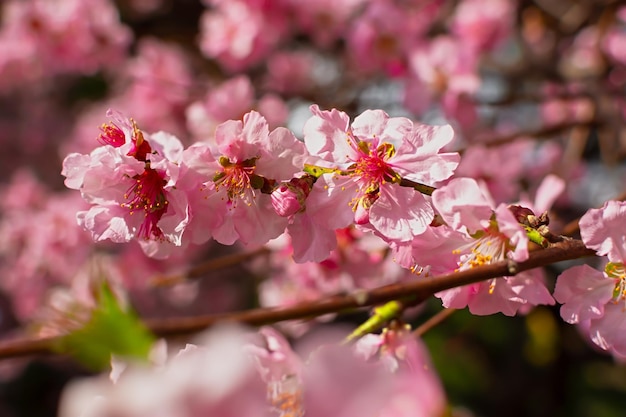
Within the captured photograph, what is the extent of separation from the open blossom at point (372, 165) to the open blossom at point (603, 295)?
22 centimetres

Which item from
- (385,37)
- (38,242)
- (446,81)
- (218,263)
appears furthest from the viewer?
(38,242)

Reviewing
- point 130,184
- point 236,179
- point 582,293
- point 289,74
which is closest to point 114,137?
point 130,184

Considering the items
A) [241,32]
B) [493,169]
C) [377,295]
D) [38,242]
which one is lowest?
[38,242]

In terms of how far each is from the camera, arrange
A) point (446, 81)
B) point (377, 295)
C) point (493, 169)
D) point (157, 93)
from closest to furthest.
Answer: point (377, 295) → point (493, 169) → point (446, 81) → point (157, 93)

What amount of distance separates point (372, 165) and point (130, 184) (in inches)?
14.5

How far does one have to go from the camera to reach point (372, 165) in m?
0.96

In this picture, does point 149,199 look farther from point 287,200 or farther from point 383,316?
point 383,316

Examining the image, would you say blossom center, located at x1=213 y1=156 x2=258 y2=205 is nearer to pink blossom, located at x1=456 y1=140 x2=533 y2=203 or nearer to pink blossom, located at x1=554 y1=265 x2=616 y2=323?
pink blossom, located at x1=554 y1=265 x2=616 y2=323

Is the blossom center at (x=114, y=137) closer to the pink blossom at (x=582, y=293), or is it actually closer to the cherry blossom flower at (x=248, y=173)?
the cherry blossom flower at (x=248, y=173)

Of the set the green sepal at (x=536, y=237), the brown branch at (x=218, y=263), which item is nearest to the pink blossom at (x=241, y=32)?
the brown branch at (x=218, y=263)

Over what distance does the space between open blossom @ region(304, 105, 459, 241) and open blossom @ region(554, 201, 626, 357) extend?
A: 0.22 meters

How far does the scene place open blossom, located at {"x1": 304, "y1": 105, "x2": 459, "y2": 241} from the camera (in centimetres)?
90

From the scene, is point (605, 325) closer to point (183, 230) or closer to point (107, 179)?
point (183, 230)

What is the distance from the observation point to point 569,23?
7.88 feet
